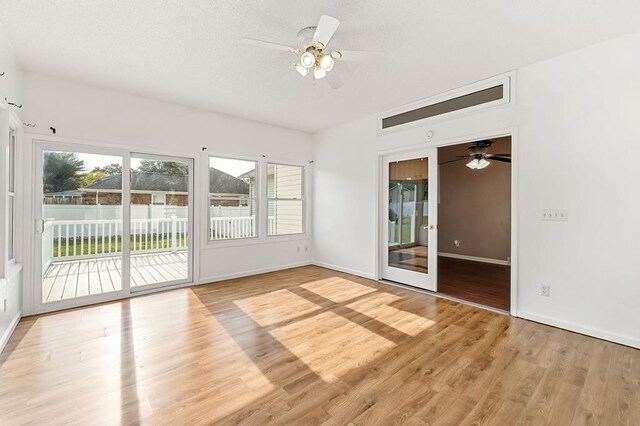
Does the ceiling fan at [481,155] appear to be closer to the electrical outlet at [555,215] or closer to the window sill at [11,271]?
the electrical outlet at [555,215]

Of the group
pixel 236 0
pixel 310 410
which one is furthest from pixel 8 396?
pixel 236 0

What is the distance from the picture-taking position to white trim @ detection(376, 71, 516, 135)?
3324 millimetres

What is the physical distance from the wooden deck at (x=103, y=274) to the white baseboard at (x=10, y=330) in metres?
0.35

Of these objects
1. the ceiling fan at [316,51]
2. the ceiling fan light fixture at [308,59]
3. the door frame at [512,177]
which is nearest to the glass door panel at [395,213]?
the door frame at [512,177]

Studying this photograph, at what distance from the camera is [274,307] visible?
11.7 ft

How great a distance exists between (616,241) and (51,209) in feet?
20.0

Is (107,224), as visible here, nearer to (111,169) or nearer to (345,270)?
(111,169)

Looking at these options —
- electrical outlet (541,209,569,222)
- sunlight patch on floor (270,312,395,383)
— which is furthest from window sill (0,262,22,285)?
electrical outlet (541,209,569,222)

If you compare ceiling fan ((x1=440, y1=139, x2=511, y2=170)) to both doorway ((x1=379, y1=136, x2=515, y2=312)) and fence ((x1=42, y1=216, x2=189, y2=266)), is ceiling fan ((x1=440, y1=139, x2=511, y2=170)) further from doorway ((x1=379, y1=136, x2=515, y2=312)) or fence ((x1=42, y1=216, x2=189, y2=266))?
fence ((x1=42, y1=216, x2=189, y2=266))

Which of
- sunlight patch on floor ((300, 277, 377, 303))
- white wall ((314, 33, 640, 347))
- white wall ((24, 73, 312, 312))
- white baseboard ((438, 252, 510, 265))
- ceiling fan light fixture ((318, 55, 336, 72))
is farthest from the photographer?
white baseboard ((438, 252, 510, 265))

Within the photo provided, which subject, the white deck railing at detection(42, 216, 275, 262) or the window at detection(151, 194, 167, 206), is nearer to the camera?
the white deck railing at detection(42, 216, 275, 262)

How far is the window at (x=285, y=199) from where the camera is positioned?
561 centimetres

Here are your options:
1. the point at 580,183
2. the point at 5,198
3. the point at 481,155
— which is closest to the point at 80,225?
the point at 5,198

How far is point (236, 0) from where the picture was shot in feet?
7.11
